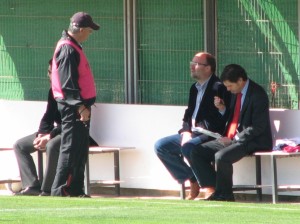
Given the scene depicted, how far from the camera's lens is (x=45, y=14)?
16953 mm

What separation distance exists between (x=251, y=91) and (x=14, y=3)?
452cm

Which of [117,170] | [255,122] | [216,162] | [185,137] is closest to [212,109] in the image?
[185,137]

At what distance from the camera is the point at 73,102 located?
13.8 m

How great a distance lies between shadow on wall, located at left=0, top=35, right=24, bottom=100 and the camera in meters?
17.4

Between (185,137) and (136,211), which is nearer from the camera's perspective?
(136,211)

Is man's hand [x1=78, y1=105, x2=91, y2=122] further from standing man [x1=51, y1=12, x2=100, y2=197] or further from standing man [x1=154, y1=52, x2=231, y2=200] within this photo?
standing man [x1=154, y1=52, x2=231, y2=200]

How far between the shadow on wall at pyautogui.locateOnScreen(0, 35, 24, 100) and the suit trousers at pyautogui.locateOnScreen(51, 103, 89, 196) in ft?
11.7

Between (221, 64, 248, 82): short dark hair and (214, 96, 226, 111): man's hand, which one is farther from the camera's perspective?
(214, 96, 226, 111): man's hand

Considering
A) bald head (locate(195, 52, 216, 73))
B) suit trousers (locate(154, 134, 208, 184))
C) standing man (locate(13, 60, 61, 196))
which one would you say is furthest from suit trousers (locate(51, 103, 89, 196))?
bald head (locate(195, 52, 216, 73))

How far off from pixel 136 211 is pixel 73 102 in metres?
2.20

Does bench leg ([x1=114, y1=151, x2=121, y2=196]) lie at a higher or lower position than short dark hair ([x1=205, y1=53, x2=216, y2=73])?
lower

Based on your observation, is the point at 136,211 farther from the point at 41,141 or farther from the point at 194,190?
the point at 41,141

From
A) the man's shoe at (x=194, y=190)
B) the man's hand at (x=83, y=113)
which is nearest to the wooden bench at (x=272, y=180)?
the man's shoe at (x=194, y=190)

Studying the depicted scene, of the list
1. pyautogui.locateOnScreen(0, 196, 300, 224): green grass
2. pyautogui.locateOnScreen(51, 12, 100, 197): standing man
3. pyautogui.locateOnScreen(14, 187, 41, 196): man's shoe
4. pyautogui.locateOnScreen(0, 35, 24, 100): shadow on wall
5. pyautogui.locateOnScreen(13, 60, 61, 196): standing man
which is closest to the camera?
pyautogui.locateOnScreen(0, 196, 300, 224): green grass
